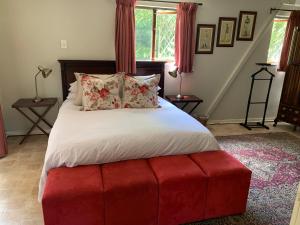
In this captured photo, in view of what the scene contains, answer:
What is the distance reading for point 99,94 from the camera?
284 cm

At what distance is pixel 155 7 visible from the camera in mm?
3570

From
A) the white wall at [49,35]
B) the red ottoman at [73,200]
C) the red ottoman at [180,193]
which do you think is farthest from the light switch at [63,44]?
the red ottoman at [180,193]

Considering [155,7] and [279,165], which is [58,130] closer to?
[155,7]

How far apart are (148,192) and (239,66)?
3.22 metres

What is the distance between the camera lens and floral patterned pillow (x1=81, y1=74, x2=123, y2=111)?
2.81 meters

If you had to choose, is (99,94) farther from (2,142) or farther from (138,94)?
(2,142)

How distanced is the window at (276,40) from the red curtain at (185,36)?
1.68 meters

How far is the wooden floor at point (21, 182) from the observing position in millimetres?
1976

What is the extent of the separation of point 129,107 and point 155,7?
1.70m

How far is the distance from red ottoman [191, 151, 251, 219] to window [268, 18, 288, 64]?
3.23 m

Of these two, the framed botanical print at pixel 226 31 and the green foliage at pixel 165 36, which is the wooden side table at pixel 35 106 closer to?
the green foliage at pixel 165 36

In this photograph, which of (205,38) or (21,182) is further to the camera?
(205,38)

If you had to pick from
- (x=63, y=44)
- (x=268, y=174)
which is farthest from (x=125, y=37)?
(x=268, y=174)

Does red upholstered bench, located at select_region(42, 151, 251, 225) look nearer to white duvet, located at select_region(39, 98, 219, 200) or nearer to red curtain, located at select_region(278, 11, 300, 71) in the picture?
white duvet, located at select_region(39, 98, 219, 200)
